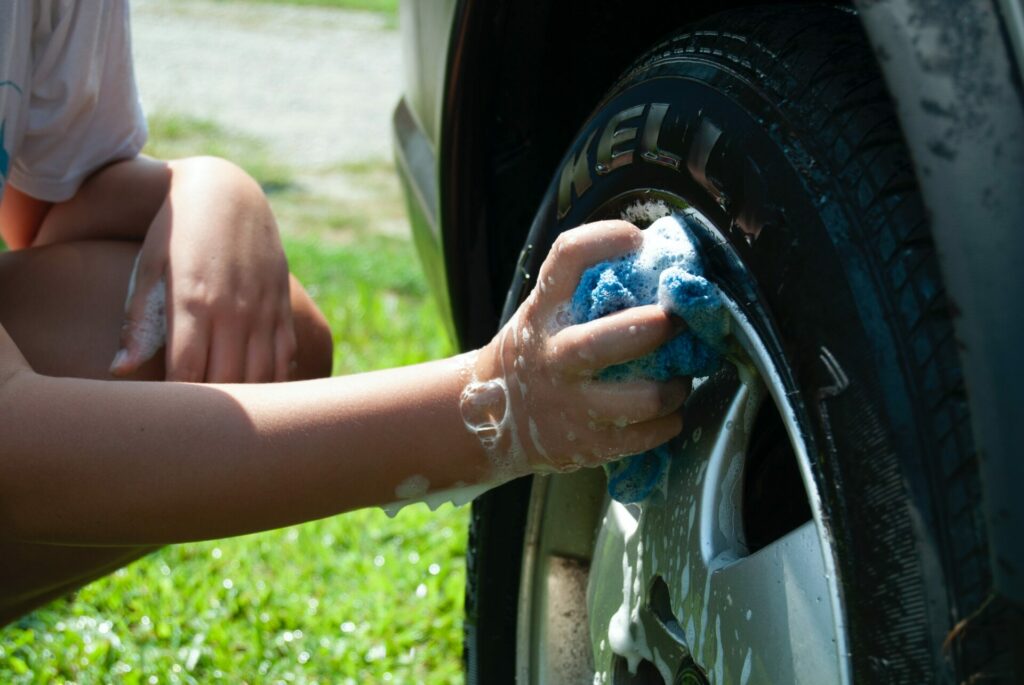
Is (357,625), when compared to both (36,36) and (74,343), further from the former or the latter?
(36,36)

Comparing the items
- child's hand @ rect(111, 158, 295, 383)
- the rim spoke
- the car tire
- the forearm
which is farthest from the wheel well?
the rim spoke

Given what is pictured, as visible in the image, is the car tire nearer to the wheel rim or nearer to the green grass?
the wheel rim

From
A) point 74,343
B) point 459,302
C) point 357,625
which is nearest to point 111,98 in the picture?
point 74,343

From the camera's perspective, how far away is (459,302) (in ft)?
5.82

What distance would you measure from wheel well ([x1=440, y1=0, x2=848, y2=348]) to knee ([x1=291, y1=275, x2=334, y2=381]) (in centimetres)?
27

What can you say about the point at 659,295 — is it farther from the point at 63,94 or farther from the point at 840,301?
the point at 63,94

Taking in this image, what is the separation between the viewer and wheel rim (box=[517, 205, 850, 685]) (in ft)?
3.40

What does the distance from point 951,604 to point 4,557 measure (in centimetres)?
126

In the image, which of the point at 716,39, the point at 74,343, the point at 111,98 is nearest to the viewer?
the point at 716,39

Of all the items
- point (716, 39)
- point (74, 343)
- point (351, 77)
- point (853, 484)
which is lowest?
point (351, 77)

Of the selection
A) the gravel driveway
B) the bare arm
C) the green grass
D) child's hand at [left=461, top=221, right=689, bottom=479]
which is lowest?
the gravel driveway

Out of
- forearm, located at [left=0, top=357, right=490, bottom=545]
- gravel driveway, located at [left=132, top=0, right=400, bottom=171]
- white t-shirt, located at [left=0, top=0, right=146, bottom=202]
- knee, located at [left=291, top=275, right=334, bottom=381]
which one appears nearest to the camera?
forearm, located at [left=0, top=357, right=490, bottom=545]

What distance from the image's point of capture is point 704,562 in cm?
120

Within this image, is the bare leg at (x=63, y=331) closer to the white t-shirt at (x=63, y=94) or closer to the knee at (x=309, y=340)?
the knee at (x=309, y=340)
